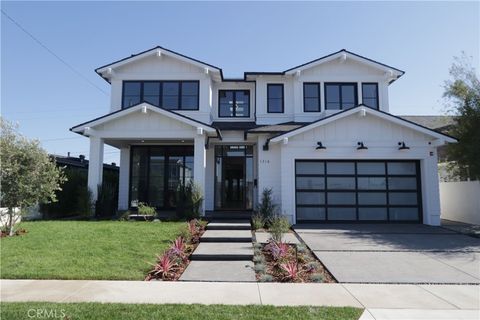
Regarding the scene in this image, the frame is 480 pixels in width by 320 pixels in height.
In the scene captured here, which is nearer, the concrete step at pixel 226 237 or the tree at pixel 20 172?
the concrete step at pixel 226 237

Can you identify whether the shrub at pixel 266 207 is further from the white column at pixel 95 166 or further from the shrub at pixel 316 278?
the white column at pixel 95 166

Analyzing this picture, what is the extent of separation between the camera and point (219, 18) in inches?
491

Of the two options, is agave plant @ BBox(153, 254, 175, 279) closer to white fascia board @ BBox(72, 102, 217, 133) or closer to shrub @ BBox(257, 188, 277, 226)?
shrub @ BBox(257, 188, 277, 226)

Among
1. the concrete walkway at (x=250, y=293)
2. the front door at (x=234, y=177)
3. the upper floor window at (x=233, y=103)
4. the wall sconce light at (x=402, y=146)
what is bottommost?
the concrete walkway at (x=250, y=293)

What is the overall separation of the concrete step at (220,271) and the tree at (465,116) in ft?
33.1

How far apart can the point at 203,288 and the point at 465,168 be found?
43.4ft

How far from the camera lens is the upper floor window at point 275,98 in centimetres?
1681

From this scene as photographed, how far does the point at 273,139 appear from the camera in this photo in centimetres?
1352

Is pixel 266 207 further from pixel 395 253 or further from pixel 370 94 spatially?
pixel 370 94

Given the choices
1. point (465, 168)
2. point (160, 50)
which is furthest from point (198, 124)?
point (465, 168)

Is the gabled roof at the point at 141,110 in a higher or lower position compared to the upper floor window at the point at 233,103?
lower

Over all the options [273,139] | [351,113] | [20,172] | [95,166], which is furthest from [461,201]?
[20,172]

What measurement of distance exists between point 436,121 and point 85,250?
1707 centimetres

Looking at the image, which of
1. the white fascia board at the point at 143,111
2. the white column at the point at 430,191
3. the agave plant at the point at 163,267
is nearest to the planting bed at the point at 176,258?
the agave plant at the point at 163,267
